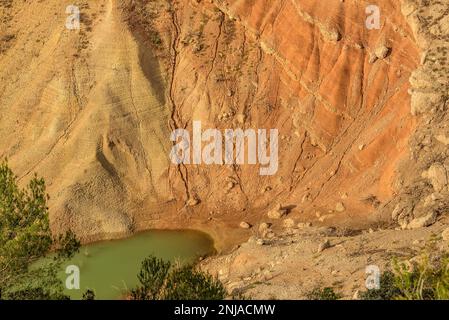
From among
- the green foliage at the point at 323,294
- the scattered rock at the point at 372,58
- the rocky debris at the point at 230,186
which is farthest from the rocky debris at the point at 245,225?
the scattered rock at the point at 372,58

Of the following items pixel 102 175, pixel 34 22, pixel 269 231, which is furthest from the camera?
pixel 34 22

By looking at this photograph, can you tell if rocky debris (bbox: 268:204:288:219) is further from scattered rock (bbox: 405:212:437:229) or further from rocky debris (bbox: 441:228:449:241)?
rocky debris (bbox: 441:228:449:241)

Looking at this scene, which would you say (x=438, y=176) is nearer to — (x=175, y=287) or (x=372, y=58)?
(x=372, y=58)

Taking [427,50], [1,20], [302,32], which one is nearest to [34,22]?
[1,20]

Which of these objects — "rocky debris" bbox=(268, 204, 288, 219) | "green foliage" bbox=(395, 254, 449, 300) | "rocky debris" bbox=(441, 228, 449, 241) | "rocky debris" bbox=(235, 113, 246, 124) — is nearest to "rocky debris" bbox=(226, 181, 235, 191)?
"rocky debris" bbox=(268, 204, 288, 219)

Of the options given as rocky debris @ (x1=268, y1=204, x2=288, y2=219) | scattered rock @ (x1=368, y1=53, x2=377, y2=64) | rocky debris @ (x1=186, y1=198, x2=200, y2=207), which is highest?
scattered rock @ (x1=368, y1=53, x2=377, y2=64)

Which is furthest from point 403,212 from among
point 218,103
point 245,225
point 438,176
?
point 218,103

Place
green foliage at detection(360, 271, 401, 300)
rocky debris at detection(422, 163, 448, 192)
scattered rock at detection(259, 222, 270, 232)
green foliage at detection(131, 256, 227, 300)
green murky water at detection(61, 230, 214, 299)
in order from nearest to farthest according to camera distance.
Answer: green foliage at detection(131, 256, 227, 300) → green foliage at detection(360, 271, 401, 300) → green murky water at detection(61, 230, 214, 299) → rocky debris at detection(422, 163, 448, 192) → scattered rock at detection(259, 222, 270, 232)

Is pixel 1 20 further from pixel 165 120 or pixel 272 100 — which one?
pixel 272 100
